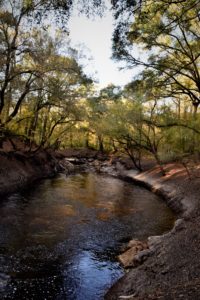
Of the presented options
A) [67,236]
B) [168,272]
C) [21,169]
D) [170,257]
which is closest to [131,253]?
[170,257]

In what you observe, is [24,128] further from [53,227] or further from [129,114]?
[53,227]

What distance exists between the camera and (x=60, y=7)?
6.78 m

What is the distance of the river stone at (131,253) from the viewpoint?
33.8ft

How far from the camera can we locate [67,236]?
13195 millimetres

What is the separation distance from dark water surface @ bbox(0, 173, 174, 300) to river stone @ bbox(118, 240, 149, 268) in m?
0.32

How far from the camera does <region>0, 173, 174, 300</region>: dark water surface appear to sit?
8735 mm

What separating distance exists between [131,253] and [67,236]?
3349 millimetres

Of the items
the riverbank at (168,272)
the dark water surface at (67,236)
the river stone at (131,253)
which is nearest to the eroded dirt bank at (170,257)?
the riverbank at (168,272)

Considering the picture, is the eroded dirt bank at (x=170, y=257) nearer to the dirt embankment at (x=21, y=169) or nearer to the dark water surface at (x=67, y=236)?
the dirt embankment at (x=21, y=169)

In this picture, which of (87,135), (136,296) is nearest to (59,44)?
(136,296)

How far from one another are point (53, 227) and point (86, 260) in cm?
393

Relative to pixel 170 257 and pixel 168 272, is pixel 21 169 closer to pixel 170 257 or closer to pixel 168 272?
pixel 170 257

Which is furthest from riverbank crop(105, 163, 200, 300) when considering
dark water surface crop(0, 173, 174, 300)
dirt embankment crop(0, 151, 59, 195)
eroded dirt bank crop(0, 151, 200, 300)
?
dirt embankment crop(0, 151, 59, 195)

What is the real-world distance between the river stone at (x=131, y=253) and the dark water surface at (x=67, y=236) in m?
0.32
